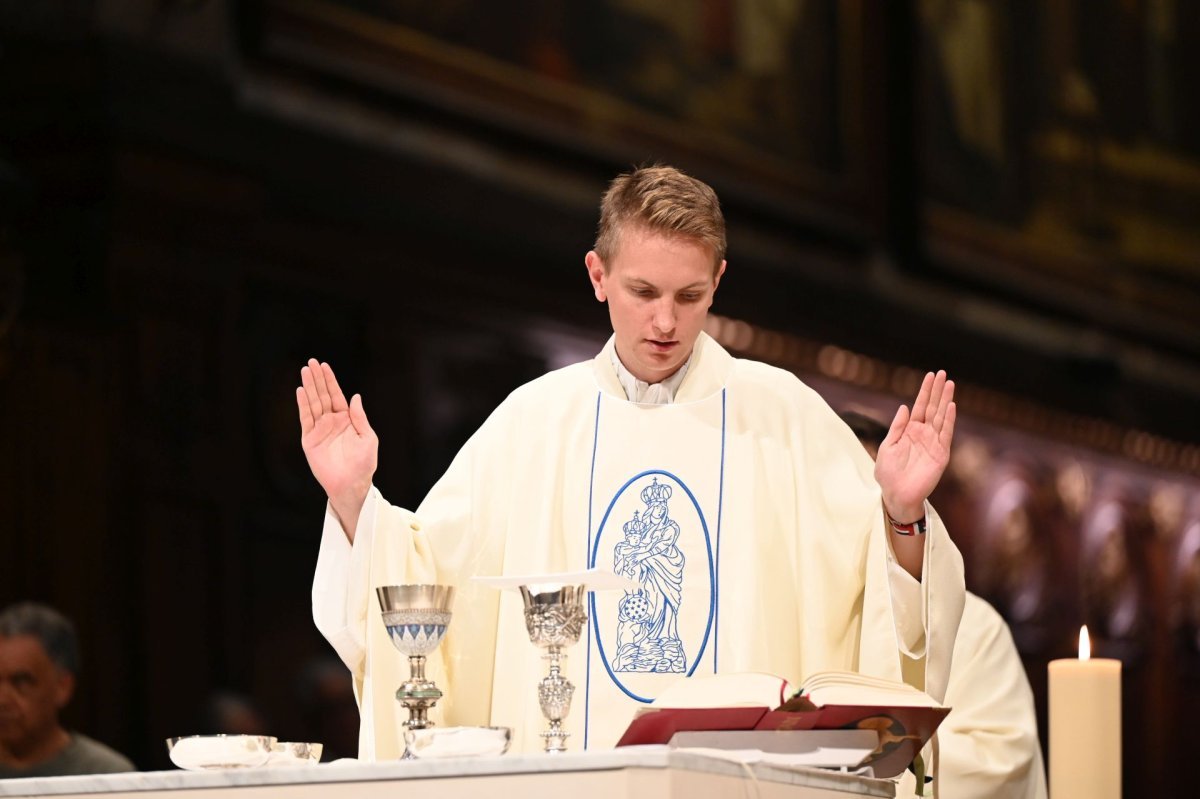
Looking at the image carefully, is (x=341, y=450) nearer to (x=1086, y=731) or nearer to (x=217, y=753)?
(x=217, y=753)

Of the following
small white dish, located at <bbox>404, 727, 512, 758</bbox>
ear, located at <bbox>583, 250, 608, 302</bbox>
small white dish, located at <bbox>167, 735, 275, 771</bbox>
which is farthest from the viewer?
ear, located at <bbox>583, 250, 608, 302</bbox>

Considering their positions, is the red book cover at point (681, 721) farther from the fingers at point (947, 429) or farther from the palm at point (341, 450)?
the palm at point (341, 450)

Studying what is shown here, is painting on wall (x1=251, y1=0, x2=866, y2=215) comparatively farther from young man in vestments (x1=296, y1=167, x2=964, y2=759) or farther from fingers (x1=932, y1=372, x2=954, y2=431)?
fingers (x1=932, y1=372, x2=954, y2=431)

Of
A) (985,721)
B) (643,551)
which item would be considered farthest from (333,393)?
(985,721)

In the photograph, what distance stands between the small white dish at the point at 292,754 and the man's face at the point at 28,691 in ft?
10.4

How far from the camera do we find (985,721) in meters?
5.32

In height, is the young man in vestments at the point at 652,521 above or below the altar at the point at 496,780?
above

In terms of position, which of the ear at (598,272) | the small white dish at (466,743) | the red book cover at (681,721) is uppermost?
the ear at (598,272)

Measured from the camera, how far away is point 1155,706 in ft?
38.0

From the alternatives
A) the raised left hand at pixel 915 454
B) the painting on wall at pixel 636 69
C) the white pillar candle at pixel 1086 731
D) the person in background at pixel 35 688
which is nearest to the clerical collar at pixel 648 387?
the raised left hand at pixel 915 454

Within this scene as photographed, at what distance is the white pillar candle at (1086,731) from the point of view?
12.6ft

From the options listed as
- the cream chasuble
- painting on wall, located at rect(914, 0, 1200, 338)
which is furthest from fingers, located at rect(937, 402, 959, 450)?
painting on wall, located at rect(914, 0, 1200, 338)

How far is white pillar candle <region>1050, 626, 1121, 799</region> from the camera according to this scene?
3.83 meters

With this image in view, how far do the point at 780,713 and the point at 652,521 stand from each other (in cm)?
102
